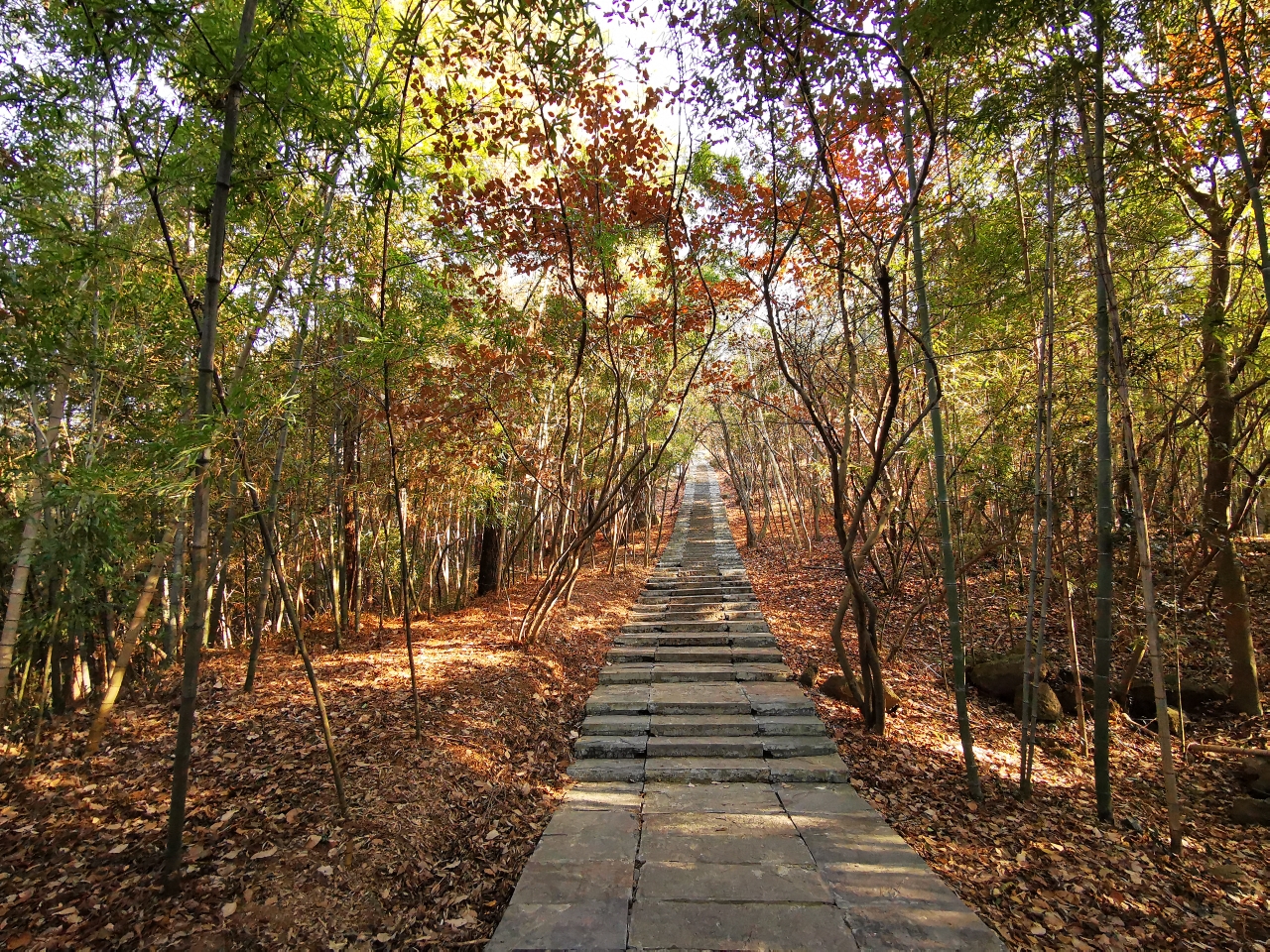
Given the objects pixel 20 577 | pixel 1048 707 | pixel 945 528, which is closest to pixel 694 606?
pixel 1048 707

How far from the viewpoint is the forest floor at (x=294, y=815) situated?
207cm

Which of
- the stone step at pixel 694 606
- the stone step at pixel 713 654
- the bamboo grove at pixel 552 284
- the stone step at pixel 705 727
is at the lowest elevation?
the stone step at pixel 705 727

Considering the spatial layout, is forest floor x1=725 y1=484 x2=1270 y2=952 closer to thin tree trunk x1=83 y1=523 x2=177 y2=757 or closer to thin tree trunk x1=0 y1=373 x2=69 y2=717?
thin tree trunk x1=83 y1=523 x2=177 y2=757

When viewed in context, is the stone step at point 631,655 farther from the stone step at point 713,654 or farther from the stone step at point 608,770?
the stone step at point 608,770

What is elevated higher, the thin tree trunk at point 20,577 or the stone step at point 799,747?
the thin tree trunk at point 20,577

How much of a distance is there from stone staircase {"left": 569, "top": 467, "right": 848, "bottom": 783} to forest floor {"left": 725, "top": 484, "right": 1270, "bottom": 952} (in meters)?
0.30

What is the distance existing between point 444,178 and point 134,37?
8.67ft

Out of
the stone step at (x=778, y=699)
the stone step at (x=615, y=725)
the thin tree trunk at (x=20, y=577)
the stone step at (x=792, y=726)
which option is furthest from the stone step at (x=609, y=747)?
the thin tree trunk at (x=20, y=577)

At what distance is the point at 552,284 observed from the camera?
639cm

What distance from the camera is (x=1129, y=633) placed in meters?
5.03

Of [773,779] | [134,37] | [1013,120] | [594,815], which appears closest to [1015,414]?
[1013,120]

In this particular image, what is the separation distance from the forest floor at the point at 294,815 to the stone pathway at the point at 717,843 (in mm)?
266

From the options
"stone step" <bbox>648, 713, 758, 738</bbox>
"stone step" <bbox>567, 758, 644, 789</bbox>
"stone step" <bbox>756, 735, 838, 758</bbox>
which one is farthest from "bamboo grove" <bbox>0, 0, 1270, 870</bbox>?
"stone step" <bbox>567, 758, 644, 789</bbox>

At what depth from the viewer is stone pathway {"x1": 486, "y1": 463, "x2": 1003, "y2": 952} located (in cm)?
213
